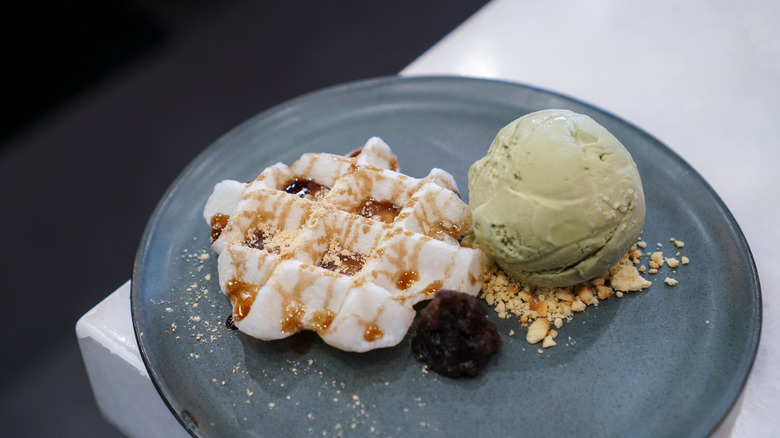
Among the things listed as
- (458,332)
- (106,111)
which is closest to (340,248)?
(458,332)

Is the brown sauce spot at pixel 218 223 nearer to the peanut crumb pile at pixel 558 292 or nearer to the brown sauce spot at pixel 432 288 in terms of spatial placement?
the brown sauce spot at pixel 432 288

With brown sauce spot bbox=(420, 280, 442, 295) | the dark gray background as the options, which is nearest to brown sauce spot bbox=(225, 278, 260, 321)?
brown sauce spot bbox=(420, 280, 442, 295)

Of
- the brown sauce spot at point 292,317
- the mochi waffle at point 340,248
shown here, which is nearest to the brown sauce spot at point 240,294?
the mochi waffle at point 340,248

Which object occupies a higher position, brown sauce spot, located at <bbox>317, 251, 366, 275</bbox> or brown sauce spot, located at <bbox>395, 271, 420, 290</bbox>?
brown sauce spot, located at <bbox>317, 251, 366, 275</bbox>

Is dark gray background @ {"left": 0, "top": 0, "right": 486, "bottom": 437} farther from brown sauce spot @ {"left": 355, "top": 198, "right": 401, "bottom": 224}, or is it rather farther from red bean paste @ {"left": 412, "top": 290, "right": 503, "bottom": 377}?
red bean paste @ {"left": 412, "top": 290, "right": 503, "bottom": 377}

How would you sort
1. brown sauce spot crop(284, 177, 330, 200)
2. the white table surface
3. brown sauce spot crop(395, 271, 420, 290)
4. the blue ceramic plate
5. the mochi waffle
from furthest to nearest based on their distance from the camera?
brown sauce spot crop(284, 177, 330, 200) → the white table surface → brown sauce spot crop(395, 271, 420, 290) → the mochi waffle → the blue ceramic plate

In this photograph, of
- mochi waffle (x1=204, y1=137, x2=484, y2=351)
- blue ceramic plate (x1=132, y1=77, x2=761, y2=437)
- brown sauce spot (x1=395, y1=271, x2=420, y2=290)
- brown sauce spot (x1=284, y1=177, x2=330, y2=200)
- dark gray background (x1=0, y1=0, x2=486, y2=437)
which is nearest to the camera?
blue ceramic plate (x1=132, y1=77, x2=761, y2=437)

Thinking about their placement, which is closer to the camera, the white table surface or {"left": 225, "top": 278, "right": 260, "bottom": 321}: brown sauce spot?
{"left": 225, "top": 278, "right": 260, "bottom": 321}: brown sauce spot
